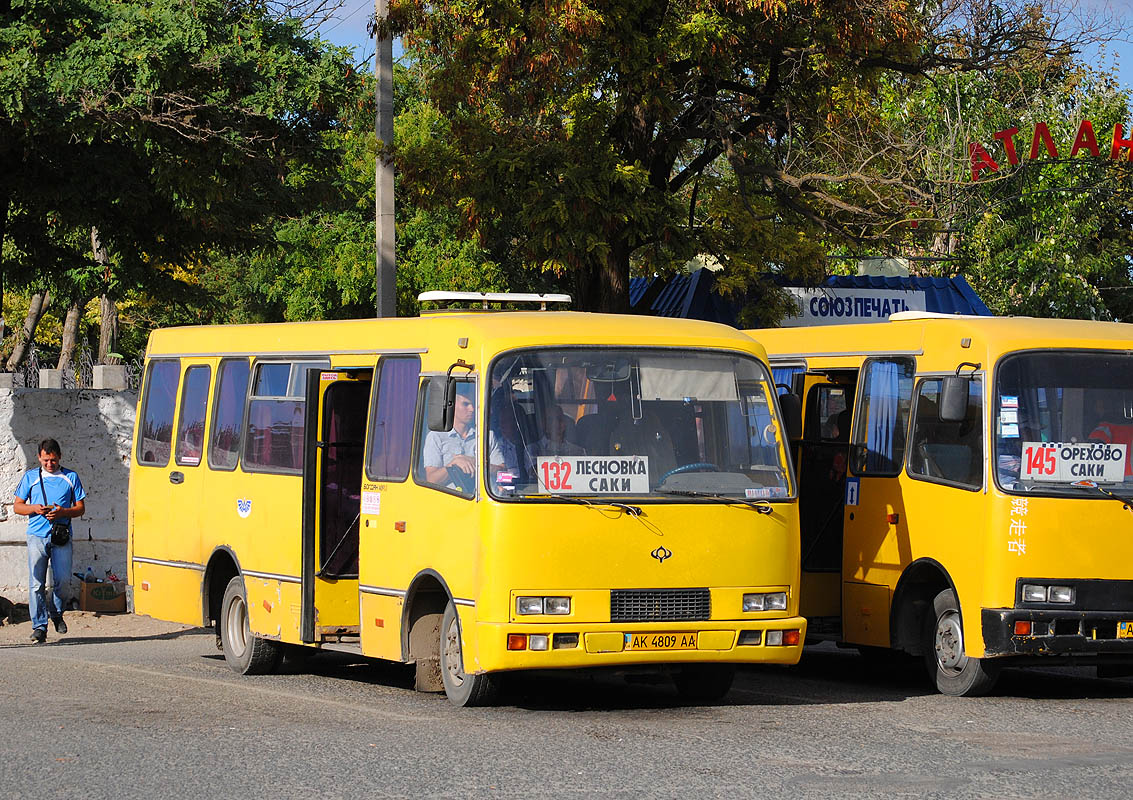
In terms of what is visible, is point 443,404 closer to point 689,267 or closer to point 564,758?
point 564,758

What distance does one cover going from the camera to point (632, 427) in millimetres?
10695

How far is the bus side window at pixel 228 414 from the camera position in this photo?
1385 centimetres

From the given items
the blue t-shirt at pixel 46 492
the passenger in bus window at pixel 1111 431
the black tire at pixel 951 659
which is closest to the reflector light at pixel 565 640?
the black tire at pixel 951 659

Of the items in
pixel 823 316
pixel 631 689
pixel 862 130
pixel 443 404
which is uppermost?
pixel 862 130

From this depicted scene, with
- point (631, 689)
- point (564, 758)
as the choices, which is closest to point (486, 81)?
point (631, 689)

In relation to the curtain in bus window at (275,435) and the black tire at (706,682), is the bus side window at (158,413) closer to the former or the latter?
the curtain in bus window at (275,435)

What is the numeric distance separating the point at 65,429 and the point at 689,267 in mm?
11577

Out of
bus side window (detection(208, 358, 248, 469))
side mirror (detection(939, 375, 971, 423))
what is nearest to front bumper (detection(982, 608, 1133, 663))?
side mirror (detection(939, 375, 971, 423))

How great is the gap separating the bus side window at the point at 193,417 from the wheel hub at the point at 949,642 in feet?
20.1

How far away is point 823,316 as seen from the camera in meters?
28.2

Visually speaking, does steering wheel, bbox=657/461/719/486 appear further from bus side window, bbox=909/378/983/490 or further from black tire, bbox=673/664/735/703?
bus side window, bbox=909/378/983/490

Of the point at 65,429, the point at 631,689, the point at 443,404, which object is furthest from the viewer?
the point at 65,429

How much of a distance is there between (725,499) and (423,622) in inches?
85.1

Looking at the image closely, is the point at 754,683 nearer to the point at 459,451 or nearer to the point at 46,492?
the point at 459,451
